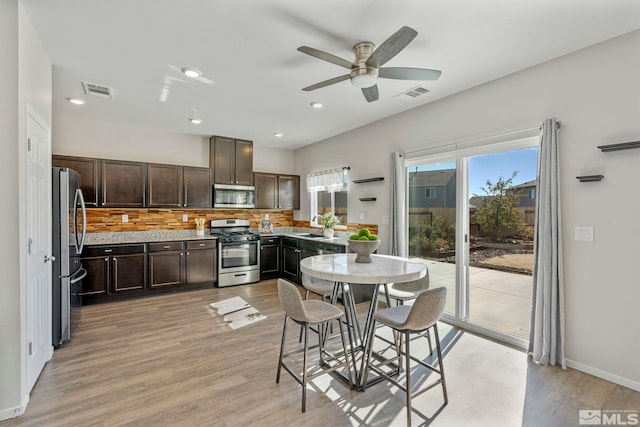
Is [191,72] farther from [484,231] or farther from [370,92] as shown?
[484,231]

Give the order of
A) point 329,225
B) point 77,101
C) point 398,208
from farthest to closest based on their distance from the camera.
A: point 329,225 → point 398,208 → point 77,101

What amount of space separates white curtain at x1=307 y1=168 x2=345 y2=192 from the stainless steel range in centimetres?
148

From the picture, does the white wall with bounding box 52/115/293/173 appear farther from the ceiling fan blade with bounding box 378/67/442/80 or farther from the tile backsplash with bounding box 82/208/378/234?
the ceiling fan blade with bounding box 378/67/442/80

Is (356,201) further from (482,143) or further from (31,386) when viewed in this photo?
(31,386)

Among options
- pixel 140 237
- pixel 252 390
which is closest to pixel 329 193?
pixel 140 237

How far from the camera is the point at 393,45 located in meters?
2.01

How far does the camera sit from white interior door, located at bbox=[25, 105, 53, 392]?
2244mm

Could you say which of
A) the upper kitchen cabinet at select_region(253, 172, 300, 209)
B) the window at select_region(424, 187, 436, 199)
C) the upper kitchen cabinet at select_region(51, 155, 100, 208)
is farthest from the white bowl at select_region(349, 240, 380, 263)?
the upper kitchen cabinet at select_region(51, 155, 100, 208)

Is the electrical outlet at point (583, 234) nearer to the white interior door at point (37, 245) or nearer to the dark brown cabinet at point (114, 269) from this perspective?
the white interior door at point (37, 245)

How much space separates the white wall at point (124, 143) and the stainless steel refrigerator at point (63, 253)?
198cm

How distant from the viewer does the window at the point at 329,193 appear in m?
5.46

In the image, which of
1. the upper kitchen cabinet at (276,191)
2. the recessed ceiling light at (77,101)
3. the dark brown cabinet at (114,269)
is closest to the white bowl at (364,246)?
the dark brown cabinet at (114,269)
